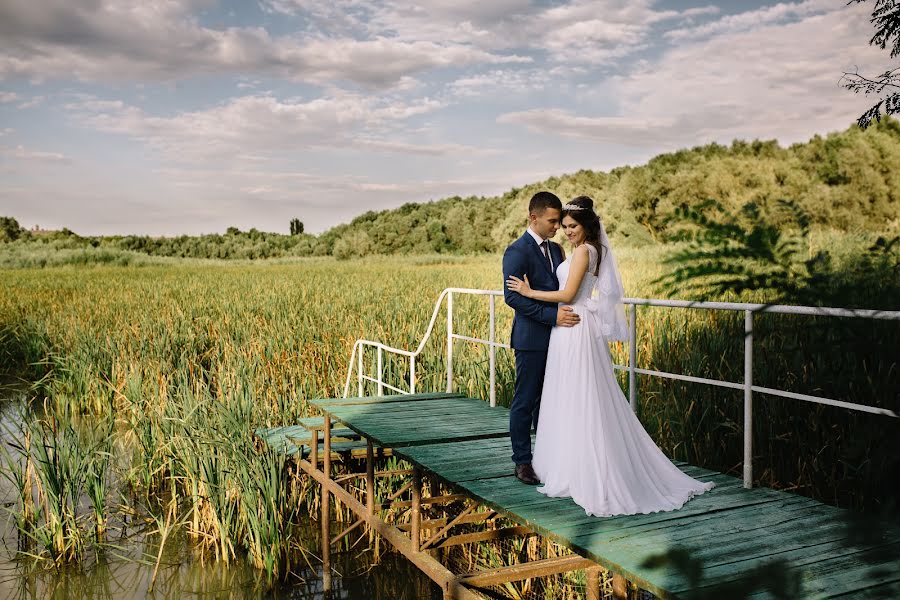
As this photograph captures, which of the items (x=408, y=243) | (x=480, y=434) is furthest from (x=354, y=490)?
(x=408, y=243)

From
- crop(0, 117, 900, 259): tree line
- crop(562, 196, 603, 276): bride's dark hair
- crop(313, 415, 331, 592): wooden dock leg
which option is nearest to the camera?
crop(562, 196, 603, 276): bride's dark hair

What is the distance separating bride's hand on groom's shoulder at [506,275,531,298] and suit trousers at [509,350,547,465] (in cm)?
38

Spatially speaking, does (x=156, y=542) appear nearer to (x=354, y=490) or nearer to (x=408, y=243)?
(x=354, y=490)

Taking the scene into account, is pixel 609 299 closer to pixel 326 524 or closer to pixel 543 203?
pixel 543 203

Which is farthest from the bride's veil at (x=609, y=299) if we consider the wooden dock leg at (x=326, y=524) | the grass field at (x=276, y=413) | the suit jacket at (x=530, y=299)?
the wooden dock leg at (x=326, y=524)

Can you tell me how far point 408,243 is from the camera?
8100 cm

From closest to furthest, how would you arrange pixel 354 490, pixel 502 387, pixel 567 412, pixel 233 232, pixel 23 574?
1. pixel 567 412
2. pixel 23 574
3. pixel 354 490
4. pixel 502 387
5. pixel 233 232

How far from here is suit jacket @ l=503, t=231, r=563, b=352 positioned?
4215 millimetres

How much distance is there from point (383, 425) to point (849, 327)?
168 inches

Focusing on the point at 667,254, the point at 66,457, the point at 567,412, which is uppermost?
the point at 667,254

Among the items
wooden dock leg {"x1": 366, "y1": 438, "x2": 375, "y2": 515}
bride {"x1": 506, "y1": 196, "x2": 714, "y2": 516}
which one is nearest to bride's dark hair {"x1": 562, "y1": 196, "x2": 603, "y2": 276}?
bride {"x1": 506, "y1": 196, "x2": 714, "y2": 516}

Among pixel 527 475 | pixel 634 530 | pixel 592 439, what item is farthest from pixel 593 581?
pixel 634 530

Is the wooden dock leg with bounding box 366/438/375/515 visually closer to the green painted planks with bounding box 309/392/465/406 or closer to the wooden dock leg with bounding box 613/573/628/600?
the green painted planks with bounding box 309/392/465/406

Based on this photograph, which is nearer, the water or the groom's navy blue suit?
the groom's navy blue suit
